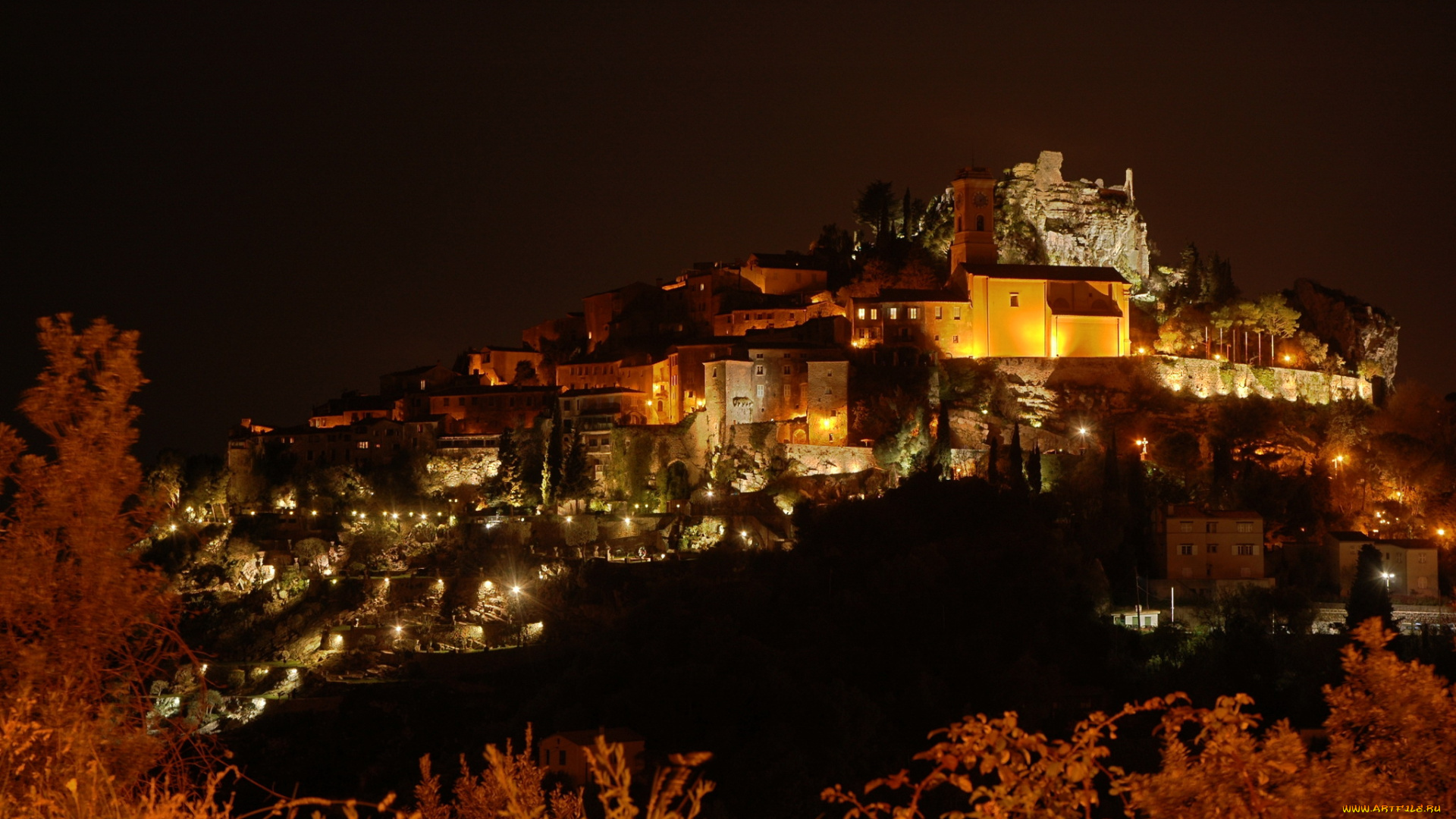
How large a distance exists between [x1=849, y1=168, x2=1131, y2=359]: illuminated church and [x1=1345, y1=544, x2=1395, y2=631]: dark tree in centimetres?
1786

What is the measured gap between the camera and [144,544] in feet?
37.9

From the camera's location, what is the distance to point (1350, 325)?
7181cm

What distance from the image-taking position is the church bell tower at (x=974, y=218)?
6744 centimetres

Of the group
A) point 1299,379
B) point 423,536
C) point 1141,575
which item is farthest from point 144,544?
point 1299,379

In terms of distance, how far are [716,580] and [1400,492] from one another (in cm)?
2778

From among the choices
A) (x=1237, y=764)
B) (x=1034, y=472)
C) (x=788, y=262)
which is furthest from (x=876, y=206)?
(x=1237, y=764)

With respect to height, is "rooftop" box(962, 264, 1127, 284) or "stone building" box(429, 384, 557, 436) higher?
"rooftop" box(962, 264, 1127, 284)

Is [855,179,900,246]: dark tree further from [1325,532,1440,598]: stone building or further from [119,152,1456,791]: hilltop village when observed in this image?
[1325,532,1440,598]: stone building

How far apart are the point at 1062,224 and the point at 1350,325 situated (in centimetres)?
1514

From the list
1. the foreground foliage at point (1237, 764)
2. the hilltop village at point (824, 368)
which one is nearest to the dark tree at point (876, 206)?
the hilltop village at point (824, 368)

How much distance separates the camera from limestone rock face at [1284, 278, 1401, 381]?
70938 mm

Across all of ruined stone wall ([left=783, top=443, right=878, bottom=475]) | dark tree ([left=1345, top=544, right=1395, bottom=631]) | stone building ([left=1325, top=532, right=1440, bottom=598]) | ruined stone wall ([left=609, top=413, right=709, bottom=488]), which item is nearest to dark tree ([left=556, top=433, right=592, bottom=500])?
ruined stone wall ([left=609, top=413, right=709, bottom=488])

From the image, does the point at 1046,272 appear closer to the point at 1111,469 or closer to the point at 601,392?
the point at 1111,469

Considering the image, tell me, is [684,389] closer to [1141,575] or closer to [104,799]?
[1141,575]
